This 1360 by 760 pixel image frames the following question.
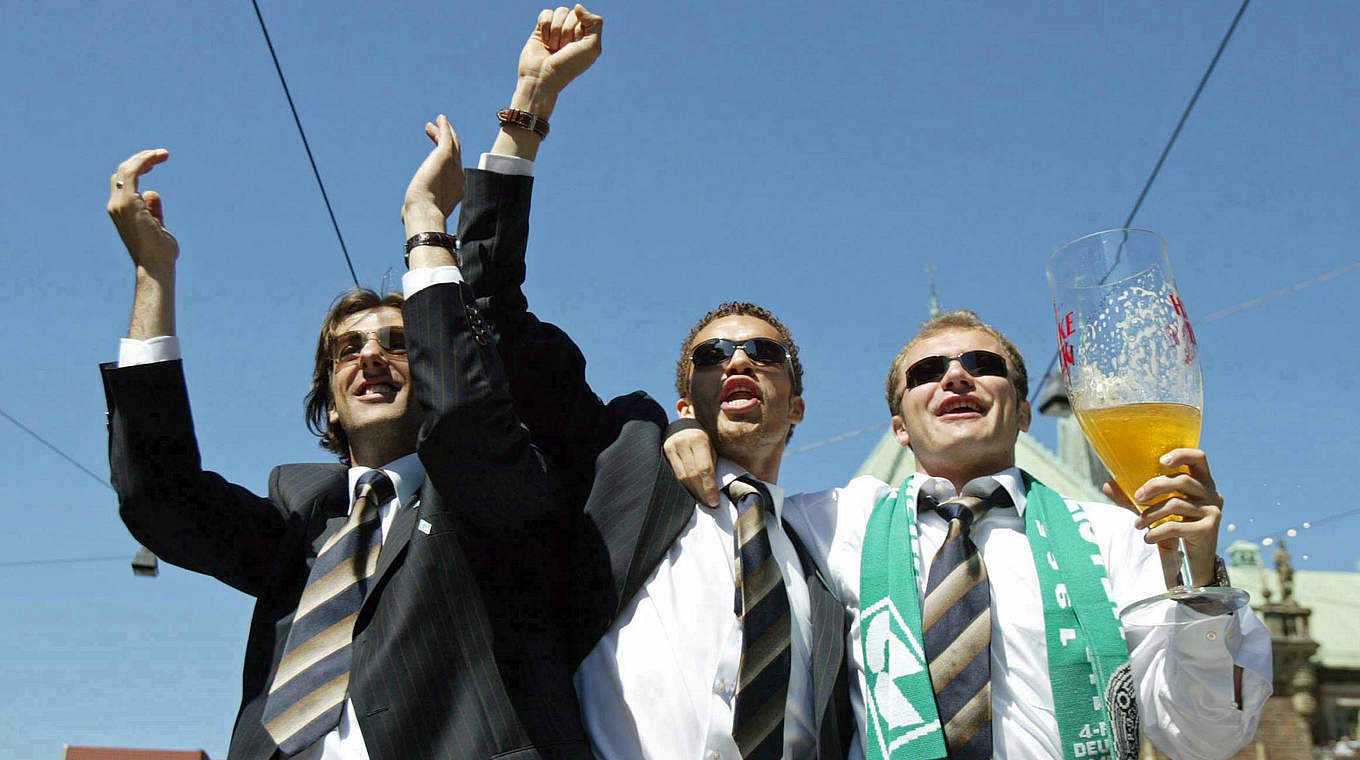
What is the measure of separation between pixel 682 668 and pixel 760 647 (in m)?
0.19

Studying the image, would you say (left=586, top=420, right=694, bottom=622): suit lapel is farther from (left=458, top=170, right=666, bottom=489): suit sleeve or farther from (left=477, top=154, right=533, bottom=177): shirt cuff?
(left=477, top=154, right=533, bottom=177): shirt cuff

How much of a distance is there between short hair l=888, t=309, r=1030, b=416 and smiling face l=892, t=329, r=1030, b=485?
0.06 meters

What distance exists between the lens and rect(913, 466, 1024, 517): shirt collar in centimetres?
329

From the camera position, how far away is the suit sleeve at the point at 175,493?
306cm

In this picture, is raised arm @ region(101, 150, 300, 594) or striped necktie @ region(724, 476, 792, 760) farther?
raised arm @ region(101, 150, 300, 594)

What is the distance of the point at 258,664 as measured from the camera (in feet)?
10.1

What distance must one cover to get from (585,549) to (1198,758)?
1497 mm

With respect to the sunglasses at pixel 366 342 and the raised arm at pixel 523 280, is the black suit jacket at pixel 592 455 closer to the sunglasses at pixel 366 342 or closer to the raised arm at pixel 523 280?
the raised arm at pixel 523 280

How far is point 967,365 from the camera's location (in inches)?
136

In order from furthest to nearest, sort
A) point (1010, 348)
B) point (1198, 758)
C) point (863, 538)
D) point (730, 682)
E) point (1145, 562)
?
point (1010, 348)
point (863, 538)
point (1145, 562)
point (730, 682)
point (1198, 758)

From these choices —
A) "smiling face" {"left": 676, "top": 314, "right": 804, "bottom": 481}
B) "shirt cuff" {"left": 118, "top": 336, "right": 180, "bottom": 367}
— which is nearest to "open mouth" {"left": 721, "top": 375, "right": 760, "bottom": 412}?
"smiling face" {"left": 676, "top": 314, "right": 804, "bottom": 481}

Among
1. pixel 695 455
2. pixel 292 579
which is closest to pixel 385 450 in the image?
pixel 292 579

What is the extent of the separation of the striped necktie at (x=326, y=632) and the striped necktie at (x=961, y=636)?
1412 mm

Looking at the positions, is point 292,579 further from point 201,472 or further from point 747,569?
point 747,569
